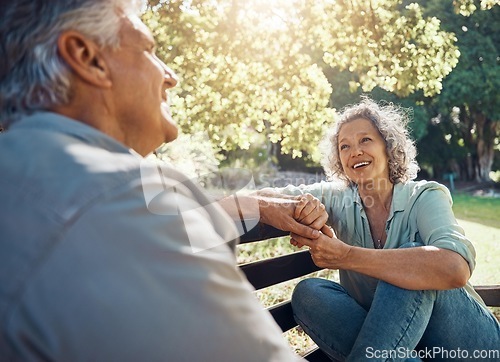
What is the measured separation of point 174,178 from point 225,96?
6514mm

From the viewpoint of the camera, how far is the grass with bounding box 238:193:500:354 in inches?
166

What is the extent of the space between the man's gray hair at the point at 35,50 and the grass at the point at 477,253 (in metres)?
2.12

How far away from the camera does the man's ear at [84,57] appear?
99cm

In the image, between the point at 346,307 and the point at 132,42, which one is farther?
the point at 346,307

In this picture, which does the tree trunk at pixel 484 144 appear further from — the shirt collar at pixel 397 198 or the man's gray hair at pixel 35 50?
the man's gray hair at pixel 35 50

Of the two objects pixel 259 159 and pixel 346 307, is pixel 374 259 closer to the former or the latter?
pixel 346 307

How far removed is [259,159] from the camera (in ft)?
74.9

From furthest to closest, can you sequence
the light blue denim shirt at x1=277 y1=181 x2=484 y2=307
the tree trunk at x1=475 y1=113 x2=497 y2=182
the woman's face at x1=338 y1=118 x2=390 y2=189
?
the tree trunk at x1=475 y1=113 x2=497 y2=182 < the woman's face at x1=338 y1=118 x2=390 y2=189 < the light blue denim shirt at x1=277 y1=181 x2=484 y2=307

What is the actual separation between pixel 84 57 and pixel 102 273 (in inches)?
21.7

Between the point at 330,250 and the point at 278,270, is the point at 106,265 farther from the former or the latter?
the point at 278,270

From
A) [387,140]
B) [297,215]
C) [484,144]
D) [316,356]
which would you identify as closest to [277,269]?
[297,215]

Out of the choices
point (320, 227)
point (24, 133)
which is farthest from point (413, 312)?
point (24, 133)

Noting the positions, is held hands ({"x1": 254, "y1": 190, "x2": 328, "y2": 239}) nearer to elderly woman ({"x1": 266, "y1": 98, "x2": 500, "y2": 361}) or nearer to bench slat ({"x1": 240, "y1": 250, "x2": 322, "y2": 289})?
elderly woman ({"x1": 266, "y1": 98, "x2": 500, "y2": 361})

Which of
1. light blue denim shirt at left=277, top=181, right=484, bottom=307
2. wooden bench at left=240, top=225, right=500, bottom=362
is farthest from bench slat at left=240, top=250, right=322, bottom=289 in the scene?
light blue denim shirt at left=277, top=181, right=484, bottom=307
